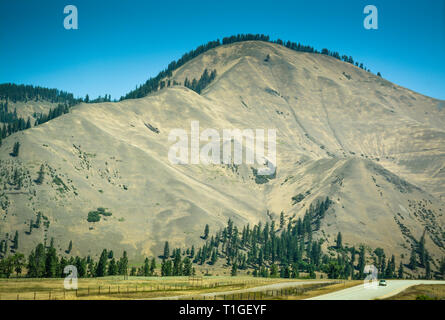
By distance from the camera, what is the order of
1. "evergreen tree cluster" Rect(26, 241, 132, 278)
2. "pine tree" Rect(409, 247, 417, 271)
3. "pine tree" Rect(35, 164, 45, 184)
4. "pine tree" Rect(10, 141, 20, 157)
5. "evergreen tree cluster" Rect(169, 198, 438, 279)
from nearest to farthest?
"evergreen tree cluster" Rect(26, 241, 132, 278)
"evergreen tree cluster" Rect(169, 198, 438, 279)
"pine tree" Rect(35, 164, 45, 184)
"pine tree" Rect(409, 247, 417, 271)
"pine tree" Rect(10, 141, 20, 157)

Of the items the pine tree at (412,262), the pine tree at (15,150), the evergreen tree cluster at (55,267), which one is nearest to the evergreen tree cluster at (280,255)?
the pine tree at (412,262)

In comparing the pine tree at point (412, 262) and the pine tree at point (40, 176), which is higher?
the pine tree at point (40, 176)

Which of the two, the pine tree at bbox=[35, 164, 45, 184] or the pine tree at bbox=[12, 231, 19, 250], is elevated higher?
the pine tree at bbox=[35, 164, 45, 184]

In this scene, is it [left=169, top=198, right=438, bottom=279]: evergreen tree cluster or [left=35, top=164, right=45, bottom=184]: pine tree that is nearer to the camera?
[left=169, top=198, right=438, bottom=279]: evergreen tree cluster

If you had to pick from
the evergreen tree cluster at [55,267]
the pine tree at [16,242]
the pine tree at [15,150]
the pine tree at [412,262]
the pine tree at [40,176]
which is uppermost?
the pine tree at [15,150]

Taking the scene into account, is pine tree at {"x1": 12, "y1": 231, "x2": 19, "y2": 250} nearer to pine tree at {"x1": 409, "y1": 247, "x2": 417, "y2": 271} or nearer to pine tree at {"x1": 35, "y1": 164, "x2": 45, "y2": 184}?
pine tree at {"x1": 35, "y1": 164, "x2": 45, "y2": 184}

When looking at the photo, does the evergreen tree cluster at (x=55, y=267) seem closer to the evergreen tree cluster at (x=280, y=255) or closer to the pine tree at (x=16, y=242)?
the pine tree at (x=16, y=242)

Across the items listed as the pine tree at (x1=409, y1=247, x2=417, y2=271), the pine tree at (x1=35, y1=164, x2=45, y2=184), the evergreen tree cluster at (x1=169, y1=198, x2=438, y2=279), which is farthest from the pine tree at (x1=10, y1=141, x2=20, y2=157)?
the pine tree at (x1=409, y1=247, x2=417, y2=271)

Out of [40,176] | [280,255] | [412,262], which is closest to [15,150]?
[40,176]

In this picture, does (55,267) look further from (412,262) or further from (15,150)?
(412,262)
